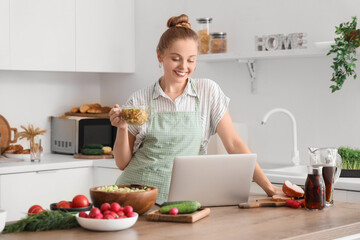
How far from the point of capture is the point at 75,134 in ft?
Result: 15.1

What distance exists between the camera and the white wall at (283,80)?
3.81 meters

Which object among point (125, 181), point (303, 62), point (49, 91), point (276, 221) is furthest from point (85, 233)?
point (49, 91)

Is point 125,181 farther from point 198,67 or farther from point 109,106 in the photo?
point 109,106

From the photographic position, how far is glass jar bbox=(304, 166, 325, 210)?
2.29 metres

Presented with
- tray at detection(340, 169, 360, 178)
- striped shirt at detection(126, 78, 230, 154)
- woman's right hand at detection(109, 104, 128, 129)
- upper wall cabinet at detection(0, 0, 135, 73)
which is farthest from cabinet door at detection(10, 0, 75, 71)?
tray at detection(340, 169, 360, 178)

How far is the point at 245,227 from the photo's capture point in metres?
2.04

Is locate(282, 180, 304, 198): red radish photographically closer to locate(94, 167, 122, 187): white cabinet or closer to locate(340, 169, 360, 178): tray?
locate(340, 169, 360, 178): tray

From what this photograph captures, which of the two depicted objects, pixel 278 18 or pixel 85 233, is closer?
pixel 85 233

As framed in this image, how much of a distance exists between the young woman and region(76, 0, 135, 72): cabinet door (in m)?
1.88

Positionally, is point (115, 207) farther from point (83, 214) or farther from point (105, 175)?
point (105, 175)

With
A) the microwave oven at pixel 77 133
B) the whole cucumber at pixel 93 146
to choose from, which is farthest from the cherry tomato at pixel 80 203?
the microwave oven at pixel 77 133

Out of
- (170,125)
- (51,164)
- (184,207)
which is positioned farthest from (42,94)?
(184,207)

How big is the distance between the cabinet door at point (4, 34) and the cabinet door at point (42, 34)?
31 millimetres

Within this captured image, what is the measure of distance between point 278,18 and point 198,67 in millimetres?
737
